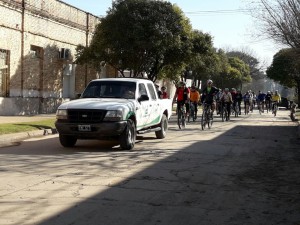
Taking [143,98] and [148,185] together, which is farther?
[143,98]

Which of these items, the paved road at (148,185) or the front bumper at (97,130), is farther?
the front bumper at (97,130)

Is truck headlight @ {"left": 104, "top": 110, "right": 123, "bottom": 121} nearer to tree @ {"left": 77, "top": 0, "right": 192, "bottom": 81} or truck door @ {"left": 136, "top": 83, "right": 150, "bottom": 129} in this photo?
truck door @ {"left": 136, "top": 83, "right": 150, "bottom": 129}

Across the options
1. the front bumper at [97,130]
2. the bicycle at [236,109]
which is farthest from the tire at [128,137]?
the bicycle at [236,109]

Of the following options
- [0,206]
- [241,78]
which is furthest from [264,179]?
[241,78]

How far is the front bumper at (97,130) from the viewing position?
38.1 ft

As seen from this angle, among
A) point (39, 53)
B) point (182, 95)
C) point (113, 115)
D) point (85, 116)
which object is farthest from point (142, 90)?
point (39, 53)

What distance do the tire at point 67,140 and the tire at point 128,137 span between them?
53.0 inches

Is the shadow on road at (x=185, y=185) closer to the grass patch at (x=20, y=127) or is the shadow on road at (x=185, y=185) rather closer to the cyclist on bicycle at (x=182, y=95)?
the grass patch at (x=20, y=127)

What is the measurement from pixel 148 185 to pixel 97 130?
415 centimetres

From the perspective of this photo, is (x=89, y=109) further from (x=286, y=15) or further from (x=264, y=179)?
(x=286, y=15)

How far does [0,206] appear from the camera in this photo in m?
6.11

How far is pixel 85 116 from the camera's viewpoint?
1180 centimetres

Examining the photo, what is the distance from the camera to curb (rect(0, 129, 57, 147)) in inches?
542

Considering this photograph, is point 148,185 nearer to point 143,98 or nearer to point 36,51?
point 143,98
